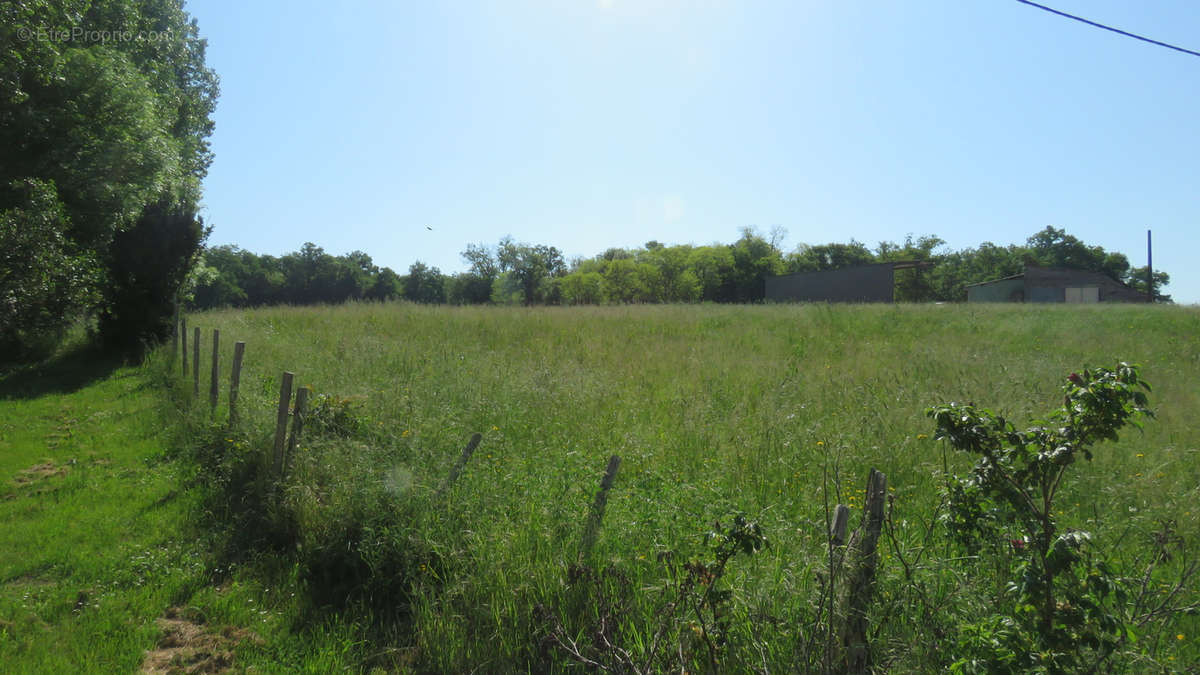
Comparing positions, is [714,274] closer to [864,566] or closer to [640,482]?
[640,482]

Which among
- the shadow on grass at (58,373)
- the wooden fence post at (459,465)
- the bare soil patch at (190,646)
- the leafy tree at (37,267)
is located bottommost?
the bare soil patch at (190,646)

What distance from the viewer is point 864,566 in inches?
98.0

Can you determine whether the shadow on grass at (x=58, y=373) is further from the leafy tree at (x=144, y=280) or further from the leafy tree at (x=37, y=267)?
the leafy tree at (x=37, y=267)

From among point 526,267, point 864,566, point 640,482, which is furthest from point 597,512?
point 526,267

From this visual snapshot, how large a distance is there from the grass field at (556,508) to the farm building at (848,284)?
83.3 feet

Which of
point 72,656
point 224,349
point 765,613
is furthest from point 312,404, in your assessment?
point 224,349

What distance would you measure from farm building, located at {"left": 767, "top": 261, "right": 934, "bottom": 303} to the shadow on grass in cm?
2997

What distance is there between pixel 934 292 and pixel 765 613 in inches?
3017

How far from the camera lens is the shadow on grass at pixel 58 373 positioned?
43.2ft

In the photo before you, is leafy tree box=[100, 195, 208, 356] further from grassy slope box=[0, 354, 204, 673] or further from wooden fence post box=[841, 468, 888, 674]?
wooden fence post box=[841, 468, 888, 674]

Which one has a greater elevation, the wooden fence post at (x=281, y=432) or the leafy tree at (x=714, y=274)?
the leafy tree at (x=714, y=274)

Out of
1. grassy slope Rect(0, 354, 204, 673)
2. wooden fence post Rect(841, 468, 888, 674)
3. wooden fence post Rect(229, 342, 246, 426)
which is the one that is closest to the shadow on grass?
grassy slope Rect(0, 354, 204, 673)

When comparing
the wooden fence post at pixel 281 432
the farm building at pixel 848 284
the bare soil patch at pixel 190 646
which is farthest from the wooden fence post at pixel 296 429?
the farm building at pixel 848 284

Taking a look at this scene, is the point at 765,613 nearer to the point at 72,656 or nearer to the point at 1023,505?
the point at 1023,505
